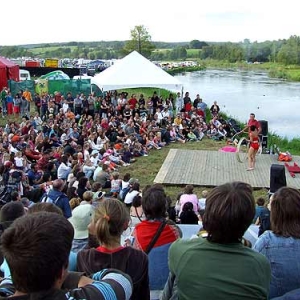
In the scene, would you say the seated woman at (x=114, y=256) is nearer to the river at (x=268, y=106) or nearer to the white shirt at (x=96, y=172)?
the white shirt at (x=96, y=172)

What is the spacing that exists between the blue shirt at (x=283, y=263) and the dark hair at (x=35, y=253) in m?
1.20

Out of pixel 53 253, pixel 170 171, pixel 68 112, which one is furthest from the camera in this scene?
pixel 68 112

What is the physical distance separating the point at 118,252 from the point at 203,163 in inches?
399

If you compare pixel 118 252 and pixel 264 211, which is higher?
pixel 118 252

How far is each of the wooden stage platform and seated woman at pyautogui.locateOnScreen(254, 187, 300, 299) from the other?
815 cm

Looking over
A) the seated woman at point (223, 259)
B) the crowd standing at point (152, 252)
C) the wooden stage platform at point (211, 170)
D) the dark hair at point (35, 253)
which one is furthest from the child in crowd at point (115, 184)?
the dark hair at point (35, 253)

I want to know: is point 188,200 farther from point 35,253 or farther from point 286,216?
point 35,253

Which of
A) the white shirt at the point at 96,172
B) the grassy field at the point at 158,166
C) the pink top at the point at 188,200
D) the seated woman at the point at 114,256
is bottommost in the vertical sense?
the grassy field at the point at 158,166

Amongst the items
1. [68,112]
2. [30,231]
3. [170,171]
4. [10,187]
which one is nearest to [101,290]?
[30,231]

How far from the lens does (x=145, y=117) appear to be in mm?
16719

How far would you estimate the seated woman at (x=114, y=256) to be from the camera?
2330 millimetres

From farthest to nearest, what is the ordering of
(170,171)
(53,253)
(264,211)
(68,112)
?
(68,112) → (170,171) → (264,211) → (53,253)

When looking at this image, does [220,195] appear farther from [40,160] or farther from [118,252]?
[40,160]

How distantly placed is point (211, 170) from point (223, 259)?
991 centimetres
